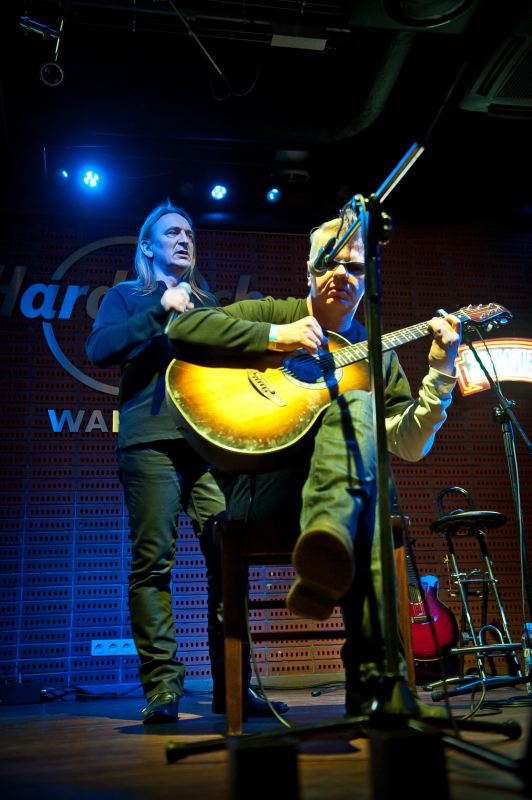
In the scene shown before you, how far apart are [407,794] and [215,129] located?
4.20m

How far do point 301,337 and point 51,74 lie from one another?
9.50 ft

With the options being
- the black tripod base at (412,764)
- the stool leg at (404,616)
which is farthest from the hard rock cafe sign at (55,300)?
the black tripod base at (412,764)

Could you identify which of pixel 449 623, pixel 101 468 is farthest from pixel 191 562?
pixel 449 623

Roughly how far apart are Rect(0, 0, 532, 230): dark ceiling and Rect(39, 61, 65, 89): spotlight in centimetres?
22

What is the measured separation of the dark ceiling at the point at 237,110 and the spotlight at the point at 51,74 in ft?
0.71

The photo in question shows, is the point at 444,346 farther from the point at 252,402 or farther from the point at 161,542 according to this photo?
the point at 161,542

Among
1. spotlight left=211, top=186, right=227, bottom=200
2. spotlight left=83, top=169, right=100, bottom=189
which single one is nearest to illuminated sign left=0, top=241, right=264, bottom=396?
spotlight left=83, top=169, right=100, bottom=189

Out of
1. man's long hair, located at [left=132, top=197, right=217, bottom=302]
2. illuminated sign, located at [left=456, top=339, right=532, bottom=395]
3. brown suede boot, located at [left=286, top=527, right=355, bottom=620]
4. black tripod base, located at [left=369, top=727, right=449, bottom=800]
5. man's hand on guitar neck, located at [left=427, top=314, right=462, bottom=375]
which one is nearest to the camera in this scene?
black tripod base, located at [left=369, top=727, right=449, bottom=800]

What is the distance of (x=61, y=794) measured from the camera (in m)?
1.03

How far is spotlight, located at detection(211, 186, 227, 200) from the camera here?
477 centimetres

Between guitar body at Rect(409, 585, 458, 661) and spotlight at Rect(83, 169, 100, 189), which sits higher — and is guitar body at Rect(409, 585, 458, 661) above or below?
below

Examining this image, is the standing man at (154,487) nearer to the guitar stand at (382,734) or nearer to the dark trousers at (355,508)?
the dark trousers at (355,508)

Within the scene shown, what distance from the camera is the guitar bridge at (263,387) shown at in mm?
1945

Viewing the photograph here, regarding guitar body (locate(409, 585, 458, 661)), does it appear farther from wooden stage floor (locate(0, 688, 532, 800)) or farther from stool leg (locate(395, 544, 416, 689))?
stool leg (locate(395, 544, 416, 689))
